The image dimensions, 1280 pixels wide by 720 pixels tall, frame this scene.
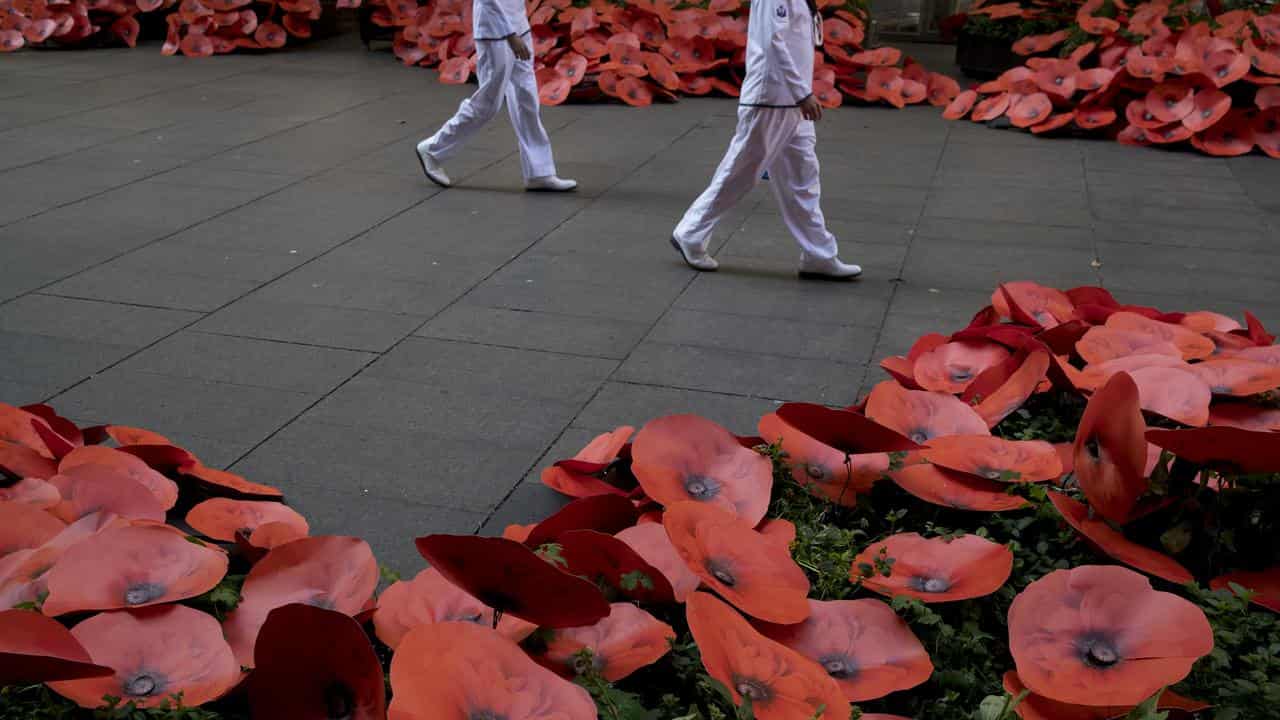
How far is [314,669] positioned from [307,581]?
0.46m

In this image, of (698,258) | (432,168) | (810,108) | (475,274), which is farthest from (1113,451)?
(432,168)

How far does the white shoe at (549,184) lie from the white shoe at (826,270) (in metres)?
2.07

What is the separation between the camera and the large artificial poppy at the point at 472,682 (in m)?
1.39

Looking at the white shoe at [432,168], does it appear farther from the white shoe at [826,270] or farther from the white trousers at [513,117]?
the white shoe at [826,270]

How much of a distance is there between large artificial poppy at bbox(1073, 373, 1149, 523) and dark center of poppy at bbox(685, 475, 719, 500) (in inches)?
25.9

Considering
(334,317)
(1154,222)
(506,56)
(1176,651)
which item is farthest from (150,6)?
(1176,651)

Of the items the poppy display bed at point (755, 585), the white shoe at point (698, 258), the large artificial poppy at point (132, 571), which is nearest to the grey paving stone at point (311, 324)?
the white shoe at point (698, 258)

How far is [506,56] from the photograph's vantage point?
22.6 ft

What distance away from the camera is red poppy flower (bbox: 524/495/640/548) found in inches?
81.4

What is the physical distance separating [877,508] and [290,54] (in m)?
12.0

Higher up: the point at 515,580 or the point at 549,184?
the point at 515,580

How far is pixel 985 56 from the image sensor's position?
1216cm

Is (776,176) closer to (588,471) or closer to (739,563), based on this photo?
(588,471)

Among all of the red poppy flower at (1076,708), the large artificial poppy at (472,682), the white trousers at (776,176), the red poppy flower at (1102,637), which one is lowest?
the white trousers at (776,176)
